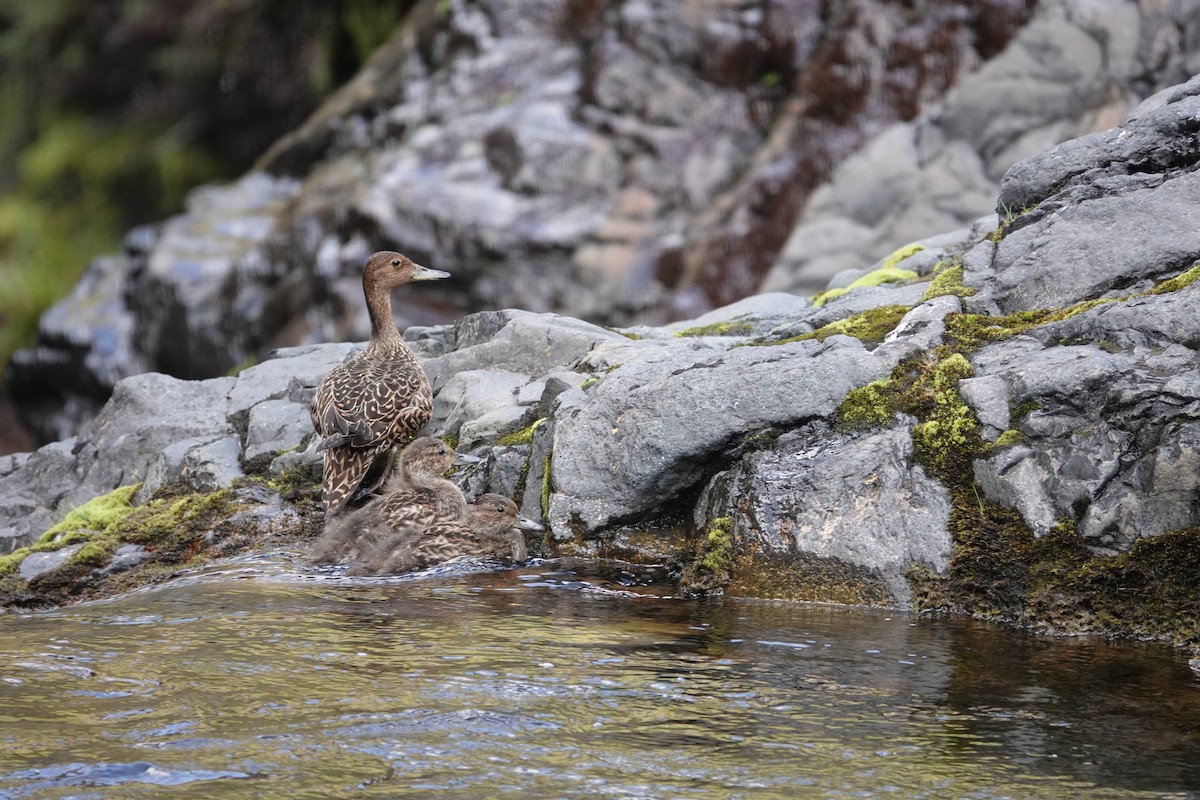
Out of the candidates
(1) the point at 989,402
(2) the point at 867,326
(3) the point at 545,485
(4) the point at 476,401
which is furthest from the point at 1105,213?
(4) the point at 476,401

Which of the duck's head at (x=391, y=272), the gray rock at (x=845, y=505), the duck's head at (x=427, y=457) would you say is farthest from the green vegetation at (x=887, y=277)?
the duck's head at (x=427, y=457)

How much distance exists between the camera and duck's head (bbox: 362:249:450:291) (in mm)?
9117

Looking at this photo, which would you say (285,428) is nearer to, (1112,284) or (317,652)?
(317,652)

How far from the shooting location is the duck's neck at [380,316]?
8453 mm

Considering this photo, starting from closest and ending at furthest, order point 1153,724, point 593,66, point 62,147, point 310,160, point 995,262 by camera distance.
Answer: point 1153,724 < point 995,262 < point 593,66 < point 310,160 < point 62,147

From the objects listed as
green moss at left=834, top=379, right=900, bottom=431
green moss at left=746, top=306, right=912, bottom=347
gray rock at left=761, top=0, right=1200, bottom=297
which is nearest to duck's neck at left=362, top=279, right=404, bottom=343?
green moss at left=746, top=306, right=912, bottom=347

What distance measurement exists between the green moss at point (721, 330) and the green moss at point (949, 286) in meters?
1.65

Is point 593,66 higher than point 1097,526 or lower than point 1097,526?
higher

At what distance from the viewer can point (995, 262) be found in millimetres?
7023

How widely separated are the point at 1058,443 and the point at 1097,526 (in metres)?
0.43

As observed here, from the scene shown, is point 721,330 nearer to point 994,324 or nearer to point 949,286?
point 949,286

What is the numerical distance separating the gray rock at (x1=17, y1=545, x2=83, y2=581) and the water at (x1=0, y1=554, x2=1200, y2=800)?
1.66 m

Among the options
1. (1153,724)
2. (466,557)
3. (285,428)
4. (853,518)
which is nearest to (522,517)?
(466,557)

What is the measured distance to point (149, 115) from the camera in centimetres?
2231
